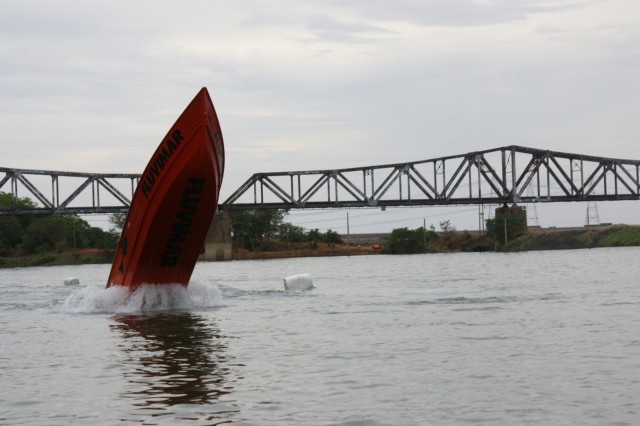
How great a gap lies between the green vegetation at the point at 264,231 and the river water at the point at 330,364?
109 meters

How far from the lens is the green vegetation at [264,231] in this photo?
427ft

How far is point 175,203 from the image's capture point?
20.2 metres

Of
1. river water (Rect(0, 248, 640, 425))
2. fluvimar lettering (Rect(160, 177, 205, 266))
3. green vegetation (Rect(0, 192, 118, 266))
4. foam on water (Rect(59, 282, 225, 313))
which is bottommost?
river water (Rect(0, 248, 640, 425))

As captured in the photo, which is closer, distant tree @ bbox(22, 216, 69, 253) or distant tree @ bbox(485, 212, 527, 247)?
distant tree @ bbox(485, 212, 527, 247)

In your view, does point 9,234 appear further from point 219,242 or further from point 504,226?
point 504,226

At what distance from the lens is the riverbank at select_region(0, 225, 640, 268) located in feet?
361

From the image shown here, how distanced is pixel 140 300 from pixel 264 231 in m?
111

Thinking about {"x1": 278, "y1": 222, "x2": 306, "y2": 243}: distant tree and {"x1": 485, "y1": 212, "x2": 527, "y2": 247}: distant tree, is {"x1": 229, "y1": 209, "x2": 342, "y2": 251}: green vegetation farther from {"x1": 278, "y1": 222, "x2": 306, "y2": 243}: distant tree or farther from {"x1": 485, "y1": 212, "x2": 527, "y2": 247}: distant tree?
{"x1": 485, "y1": 212, "x2": 527, "y2": 247}: distant tree

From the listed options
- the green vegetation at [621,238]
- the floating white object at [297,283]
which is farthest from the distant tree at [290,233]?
the floating white object at [297,283]

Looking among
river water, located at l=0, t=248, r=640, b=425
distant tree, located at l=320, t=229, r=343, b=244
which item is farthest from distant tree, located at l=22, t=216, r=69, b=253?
river water, located at l=0, t=248, r=640, b=425

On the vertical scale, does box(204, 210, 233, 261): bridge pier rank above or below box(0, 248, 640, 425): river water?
above

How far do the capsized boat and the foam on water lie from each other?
175mm

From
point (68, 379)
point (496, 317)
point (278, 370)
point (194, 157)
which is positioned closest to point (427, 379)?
point (278, 370)

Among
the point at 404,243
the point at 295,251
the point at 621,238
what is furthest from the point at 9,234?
the point at 621,238
